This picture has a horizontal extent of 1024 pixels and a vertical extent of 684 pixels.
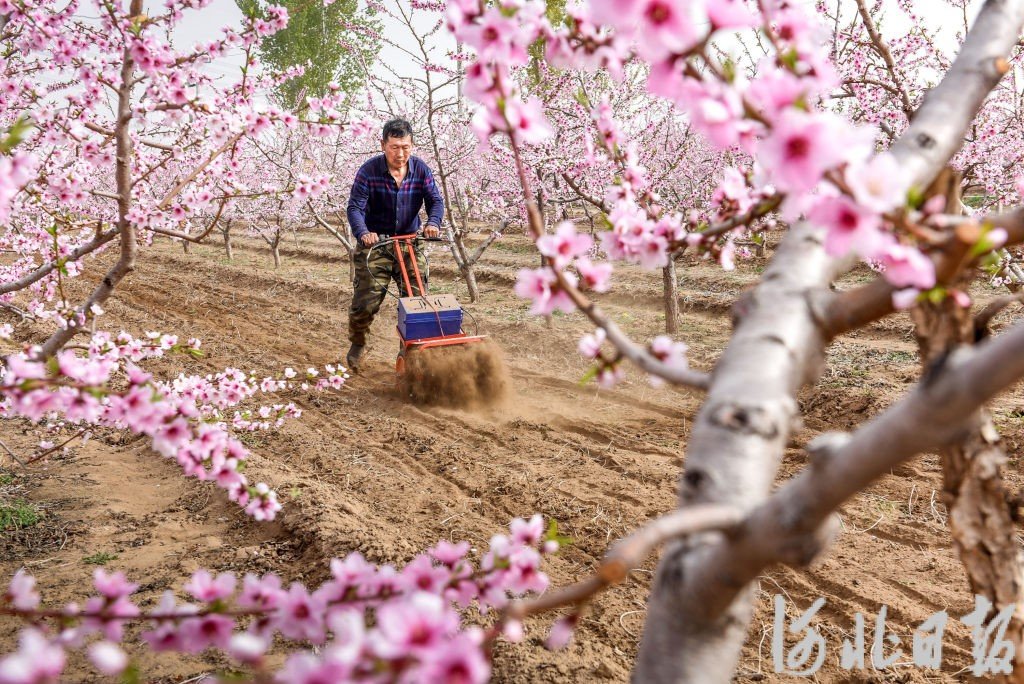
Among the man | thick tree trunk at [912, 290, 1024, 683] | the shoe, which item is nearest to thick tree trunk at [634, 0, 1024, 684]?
thick tree trunk at [912, 290, 1024, 683]

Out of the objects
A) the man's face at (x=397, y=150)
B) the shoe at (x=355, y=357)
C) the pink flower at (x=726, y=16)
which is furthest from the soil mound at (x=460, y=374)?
the pink flower at (x=726, y=16)

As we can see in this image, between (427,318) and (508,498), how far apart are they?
2.17m

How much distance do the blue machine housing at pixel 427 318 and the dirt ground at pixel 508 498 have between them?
738mm

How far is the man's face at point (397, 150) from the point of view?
6754 millimetres

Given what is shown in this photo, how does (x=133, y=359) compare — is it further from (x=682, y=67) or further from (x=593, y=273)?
(x=682, y=67)

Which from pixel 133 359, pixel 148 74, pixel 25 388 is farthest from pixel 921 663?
pixel 148 74

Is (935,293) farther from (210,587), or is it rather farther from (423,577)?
(210,587)

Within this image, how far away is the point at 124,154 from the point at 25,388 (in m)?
1.71

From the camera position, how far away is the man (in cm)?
684

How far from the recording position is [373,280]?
7.11m

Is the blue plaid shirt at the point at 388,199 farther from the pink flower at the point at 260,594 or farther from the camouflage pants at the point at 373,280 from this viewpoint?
the pink flower at the point at 260,594

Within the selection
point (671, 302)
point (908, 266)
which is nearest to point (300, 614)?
point (908, 266)

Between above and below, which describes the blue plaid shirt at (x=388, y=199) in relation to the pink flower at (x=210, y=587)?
above

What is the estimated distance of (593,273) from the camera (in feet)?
5.54
